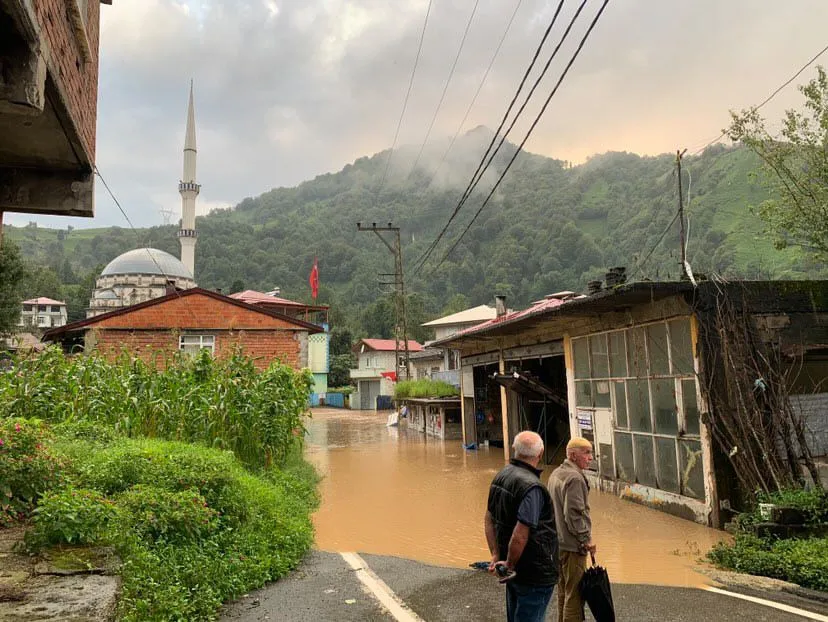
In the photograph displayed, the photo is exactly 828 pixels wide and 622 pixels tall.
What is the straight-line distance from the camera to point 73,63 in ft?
15.9

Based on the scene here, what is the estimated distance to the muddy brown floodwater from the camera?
827 centimetres

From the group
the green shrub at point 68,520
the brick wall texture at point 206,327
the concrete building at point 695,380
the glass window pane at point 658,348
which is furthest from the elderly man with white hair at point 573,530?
the brick wall texture at point 206,327

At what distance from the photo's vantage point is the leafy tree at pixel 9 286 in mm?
28734

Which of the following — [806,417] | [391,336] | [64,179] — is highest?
[391,336]

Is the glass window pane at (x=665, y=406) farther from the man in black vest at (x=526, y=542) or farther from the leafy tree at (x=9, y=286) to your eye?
the leafy tree at (x=9, y=286)

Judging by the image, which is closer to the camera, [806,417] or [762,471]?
[762,471]

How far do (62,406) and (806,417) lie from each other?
1204cm

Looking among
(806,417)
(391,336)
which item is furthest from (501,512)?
(391,336)

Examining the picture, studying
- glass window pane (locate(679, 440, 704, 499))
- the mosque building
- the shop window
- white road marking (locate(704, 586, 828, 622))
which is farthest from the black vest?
the mosque building

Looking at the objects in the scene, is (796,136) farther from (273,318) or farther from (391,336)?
(391,336)

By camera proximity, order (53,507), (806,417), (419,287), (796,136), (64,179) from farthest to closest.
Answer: (419,287)
(796,136)
(806,417)
(64,179)
(53,507)

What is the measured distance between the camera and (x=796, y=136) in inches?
806

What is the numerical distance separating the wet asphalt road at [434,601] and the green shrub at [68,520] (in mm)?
1306

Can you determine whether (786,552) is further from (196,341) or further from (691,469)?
(196,341)
